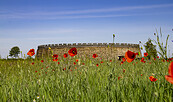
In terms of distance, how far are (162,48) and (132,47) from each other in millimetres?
30346

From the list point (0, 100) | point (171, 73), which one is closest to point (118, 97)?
point (171, 73)

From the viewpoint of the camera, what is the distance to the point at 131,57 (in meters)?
2.22

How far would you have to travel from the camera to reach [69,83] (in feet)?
9.09

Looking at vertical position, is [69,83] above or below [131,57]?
below

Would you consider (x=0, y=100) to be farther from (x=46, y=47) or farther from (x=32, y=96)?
(x=46, y=47)

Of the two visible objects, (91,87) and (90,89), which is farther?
(91,87)

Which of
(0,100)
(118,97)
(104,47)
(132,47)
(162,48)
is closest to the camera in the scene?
(118,97)

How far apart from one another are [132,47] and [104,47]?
6.50 meters

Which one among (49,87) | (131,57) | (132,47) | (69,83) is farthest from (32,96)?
(132,47)

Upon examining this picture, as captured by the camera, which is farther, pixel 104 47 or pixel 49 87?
pixel 104 47

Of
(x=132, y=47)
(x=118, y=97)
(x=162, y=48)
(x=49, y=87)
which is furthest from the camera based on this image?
(x=132, y=47)

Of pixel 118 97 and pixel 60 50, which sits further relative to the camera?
pixel 60 50

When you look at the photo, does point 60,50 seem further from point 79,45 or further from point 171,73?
point 171,73

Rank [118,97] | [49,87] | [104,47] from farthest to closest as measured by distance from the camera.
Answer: [104,47] < [49,87] < [118,97]
